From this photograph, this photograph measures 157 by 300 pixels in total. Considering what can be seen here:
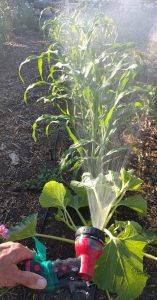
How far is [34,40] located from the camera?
5160mm

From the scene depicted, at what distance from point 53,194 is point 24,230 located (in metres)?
0.22

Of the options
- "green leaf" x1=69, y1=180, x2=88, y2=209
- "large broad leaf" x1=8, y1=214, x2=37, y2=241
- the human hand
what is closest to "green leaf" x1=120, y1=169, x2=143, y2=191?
"green leaf" x1=69, y1=180, x2=88, y2=209

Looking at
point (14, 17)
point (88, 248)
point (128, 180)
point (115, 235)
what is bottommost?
point (115, 235)

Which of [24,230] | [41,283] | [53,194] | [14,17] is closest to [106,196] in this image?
[53,194]

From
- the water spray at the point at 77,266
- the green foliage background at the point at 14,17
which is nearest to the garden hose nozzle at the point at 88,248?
the water spray at the point at 77,266

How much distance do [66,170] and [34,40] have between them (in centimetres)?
338

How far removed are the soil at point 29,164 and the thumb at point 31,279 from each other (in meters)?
0.38

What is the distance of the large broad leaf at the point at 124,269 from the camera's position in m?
1.39

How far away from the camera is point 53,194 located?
1.76 m

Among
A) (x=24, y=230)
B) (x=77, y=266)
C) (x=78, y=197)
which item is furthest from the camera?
(x=78, y=197)

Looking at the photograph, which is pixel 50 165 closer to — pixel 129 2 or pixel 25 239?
pixel 25 239

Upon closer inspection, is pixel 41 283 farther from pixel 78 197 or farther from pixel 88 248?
pixel 78 197

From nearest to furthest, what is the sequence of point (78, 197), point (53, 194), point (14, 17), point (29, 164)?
point (53, 194) < point (78, 197) < point (29, 164) < point (14, 17)

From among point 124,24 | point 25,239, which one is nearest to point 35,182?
point 25,239
